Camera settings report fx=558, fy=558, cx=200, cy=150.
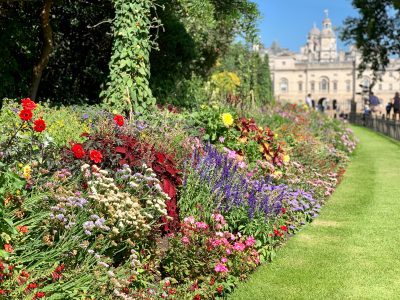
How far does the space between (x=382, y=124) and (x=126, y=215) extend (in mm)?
20909

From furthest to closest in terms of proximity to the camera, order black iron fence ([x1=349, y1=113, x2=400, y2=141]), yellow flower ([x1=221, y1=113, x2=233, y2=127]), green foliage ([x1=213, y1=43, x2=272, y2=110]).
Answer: green foliage ([x1=213, y1=43, x2=272, y2=110]) → black iron fence ([x1=349, y1=113, x2=400, y2=141]) → yellow flower ([x1=221, y1=113, x2=233, y2=127])

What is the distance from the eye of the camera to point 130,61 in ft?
29.8

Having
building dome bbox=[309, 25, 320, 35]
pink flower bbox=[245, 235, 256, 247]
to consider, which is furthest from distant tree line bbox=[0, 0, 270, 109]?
building dome bbox=[309, 25, 320, 35]

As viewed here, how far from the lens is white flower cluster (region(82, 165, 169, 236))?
4.11 metres

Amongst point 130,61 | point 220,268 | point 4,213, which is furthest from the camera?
point 130,61

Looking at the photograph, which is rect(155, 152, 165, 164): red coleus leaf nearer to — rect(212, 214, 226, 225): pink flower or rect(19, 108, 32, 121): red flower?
rect(212, 214, 226, 225): pink flower

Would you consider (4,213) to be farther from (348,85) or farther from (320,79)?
(320,79)

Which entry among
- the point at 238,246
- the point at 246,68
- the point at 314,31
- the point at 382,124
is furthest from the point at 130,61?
the point at 314,31

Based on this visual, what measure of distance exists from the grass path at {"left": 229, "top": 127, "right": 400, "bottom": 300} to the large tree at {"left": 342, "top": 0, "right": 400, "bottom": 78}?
20141 mm

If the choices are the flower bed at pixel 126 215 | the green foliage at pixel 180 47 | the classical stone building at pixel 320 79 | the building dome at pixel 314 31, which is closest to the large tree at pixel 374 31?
the green foliage at pixel 180 47

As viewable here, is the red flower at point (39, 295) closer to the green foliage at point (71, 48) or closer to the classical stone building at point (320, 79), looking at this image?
the green foliage at point (71, 48)

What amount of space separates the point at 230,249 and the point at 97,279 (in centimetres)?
163

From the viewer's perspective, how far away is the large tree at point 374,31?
27155 millimetres

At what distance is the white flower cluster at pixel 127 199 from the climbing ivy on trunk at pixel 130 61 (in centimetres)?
419
